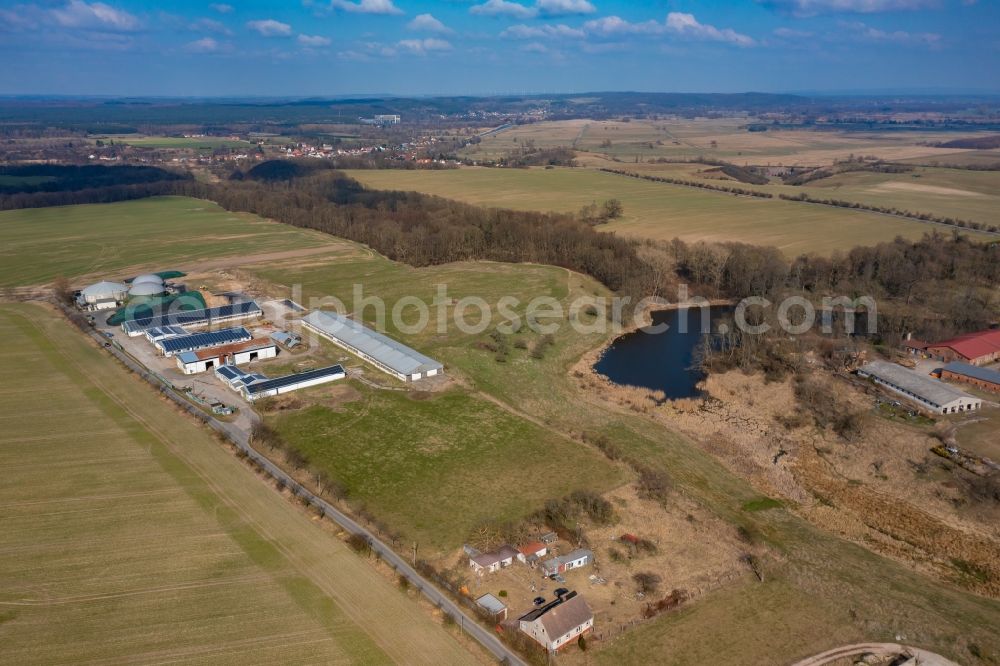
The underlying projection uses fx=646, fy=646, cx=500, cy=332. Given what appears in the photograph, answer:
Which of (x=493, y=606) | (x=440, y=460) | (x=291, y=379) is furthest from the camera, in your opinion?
(x=291, y=379)

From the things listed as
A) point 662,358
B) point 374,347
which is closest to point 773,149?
point 662,358

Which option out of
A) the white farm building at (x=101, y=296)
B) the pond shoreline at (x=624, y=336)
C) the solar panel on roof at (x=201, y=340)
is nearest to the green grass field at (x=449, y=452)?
the pond shoreline at (x=624, y=336)

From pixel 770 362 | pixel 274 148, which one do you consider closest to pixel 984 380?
pixel 770 362

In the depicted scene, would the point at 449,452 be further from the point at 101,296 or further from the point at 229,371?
the point at 101,296

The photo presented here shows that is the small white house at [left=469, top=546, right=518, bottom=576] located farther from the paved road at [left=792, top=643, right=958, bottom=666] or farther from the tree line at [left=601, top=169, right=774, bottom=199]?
the tree line at [left=601, top=169, right=774, bottom=199]

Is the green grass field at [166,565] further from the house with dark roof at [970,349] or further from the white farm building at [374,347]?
the house with dark roof at [970,349]

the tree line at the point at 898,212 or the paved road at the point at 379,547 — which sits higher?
the tree line at the point at 898,212
